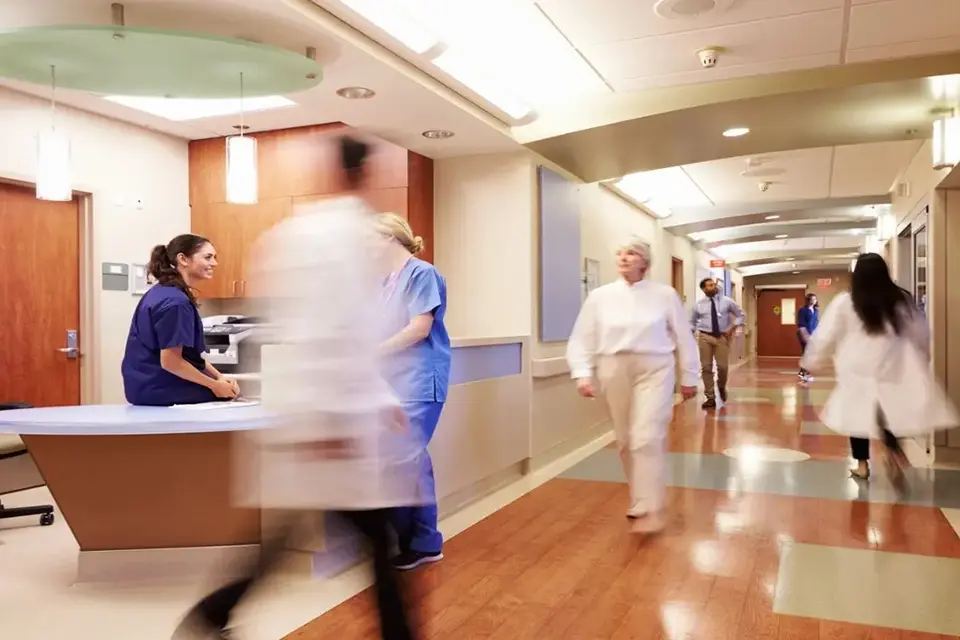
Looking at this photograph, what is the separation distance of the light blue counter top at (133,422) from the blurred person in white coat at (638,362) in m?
1.79

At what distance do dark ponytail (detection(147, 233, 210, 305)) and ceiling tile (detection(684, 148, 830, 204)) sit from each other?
5.51m

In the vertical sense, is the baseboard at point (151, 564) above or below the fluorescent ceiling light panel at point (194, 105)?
below

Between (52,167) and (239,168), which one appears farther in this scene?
(239,168)

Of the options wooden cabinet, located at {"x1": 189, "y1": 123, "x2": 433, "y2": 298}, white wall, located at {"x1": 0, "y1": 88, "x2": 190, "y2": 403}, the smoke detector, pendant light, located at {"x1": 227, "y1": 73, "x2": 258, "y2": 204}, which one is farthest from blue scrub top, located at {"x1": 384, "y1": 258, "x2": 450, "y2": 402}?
white wall, located at {"x1": 0, "y1": 88, "x2": 190, "y2": 403}

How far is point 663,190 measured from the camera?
349 inches

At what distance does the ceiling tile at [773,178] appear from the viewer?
24.5ft

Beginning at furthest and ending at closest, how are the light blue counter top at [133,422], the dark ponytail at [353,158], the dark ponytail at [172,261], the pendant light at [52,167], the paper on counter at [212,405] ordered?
1. the pendant light at [52,167]
2. the dark ponytail at [172,261]
3. the paper on counter at [212,405]
4. the light blue counter top at [133,422]
5. the dark ponytail at [353,158]

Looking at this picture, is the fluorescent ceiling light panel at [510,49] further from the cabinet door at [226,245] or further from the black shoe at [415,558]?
the black shoe at [415,558]

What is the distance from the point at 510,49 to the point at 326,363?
9.70ft

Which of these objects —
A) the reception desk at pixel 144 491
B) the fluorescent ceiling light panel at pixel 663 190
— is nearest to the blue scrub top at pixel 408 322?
the reception desk at pixel 144 491

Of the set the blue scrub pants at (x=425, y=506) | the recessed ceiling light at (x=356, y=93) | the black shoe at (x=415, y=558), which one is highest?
the recessed ceiling light at (x=356, y=93)

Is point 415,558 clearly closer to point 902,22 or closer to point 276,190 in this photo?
point 276,190

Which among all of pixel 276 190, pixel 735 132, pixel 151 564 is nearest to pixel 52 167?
pixel 151 564

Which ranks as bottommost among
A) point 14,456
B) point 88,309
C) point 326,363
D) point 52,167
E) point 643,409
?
point 14,456
